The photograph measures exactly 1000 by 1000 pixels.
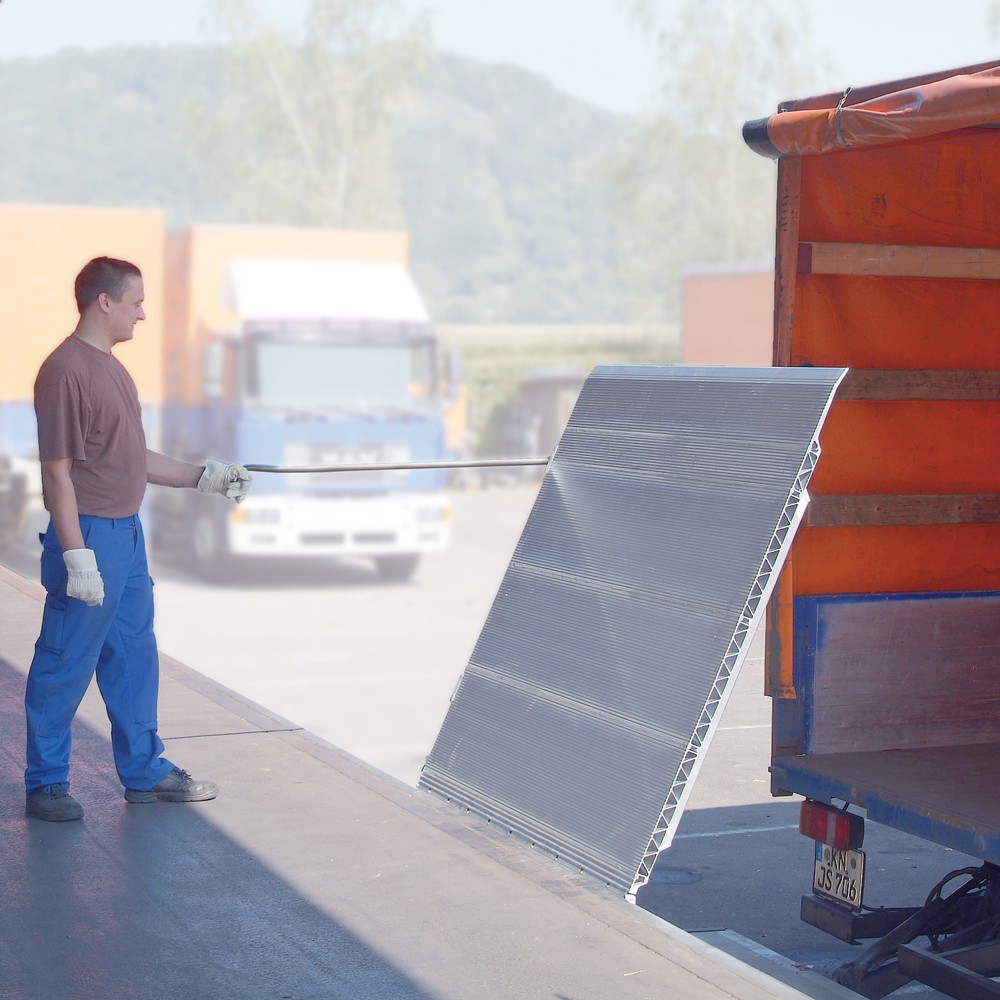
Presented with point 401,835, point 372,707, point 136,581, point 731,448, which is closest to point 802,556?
point 731,448

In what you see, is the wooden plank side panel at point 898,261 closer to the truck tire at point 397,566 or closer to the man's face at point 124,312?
the man's face at point 124,312

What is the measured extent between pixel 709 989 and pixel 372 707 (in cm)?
951

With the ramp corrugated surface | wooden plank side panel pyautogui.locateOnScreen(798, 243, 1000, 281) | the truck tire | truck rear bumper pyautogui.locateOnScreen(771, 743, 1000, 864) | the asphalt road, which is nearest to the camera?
the ramp corrugated surface

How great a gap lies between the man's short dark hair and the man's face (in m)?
0.02

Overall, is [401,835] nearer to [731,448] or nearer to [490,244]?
[731,448]

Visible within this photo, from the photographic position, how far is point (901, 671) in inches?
Result: 216

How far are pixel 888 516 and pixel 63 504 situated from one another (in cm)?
281

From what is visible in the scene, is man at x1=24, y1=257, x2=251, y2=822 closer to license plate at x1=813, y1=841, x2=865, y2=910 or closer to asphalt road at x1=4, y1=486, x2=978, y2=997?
license plate at x1=813, y1=841, x2=865, y2=910

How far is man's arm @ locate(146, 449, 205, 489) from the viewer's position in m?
5.63

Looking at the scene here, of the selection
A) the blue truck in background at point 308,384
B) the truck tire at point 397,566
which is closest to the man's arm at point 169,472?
the blue truck in background at point 308,384

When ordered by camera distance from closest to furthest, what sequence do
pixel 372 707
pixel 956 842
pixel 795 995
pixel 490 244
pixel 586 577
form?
pixel 795 995
pixel 956 842
pixel 586 577
pixel 372 707
pixel 490 244

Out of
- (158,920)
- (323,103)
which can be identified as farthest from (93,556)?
(323,103)

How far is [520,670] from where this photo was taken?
512cm

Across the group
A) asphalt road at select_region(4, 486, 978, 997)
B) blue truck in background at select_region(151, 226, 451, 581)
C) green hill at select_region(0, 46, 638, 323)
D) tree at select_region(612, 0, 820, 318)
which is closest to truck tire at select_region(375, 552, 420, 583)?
asphalt road at select_region(4, 486, 978, 997)
